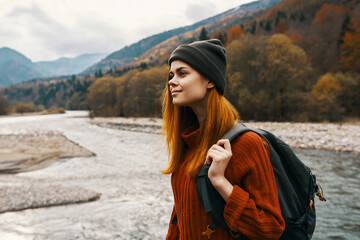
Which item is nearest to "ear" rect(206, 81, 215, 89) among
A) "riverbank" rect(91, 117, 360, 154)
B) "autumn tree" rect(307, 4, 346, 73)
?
"riverbank" rect(91, 117, 360, 154)

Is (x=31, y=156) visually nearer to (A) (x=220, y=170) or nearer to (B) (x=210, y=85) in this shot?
→ (B) (x=210, y=85)

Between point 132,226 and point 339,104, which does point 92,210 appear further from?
point 339,104

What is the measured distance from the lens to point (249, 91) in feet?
89.9

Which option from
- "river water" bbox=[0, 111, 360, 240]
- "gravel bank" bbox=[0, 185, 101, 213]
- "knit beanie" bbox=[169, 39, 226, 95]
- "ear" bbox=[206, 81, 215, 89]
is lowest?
"river water" bbox=[0, 111, 360, 240]

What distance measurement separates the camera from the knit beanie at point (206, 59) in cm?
121

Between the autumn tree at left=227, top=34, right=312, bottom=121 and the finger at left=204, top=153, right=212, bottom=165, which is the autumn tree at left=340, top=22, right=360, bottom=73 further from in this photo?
the finger at left=204, top=153, right=212, bottom=165

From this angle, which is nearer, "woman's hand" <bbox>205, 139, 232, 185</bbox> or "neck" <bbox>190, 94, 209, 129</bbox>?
"woman's hand" <bbox>205, 139, 232, 185</bbox>

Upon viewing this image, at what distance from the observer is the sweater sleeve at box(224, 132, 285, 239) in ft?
3.20

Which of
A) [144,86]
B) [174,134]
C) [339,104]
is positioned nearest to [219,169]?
[174,134]

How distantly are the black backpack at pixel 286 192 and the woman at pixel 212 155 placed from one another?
0.06 meters

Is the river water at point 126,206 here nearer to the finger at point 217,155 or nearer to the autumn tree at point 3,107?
the finger at point 217,155

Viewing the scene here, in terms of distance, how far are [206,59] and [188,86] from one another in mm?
179

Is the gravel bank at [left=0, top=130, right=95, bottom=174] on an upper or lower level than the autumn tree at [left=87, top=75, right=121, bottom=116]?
lower

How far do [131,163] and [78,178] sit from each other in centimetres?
331
